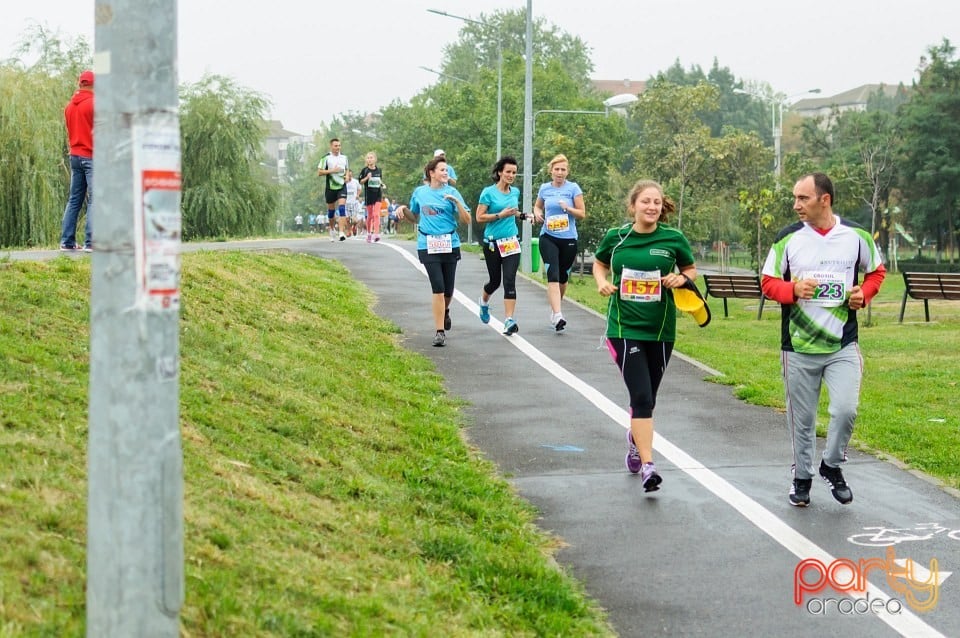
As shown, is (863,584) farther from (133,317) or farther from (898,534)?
(133,317)

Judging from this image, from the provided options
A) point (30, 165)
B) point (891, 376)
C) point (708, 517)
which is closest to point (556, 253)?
point (891, 376)

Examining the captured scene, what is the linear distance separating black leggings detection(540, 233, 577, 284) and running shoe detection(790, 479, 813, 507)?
7.62 meters

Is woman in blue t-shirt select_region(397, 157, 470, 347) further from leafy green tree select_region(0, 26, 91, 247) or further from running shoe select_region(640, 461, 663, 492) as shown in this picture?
leafy green tree select_region(0, 26, 91, 247)

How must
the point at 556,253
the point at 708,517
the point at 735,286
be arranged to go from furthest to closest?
the point at 735,286 → the point at 556,253 → the point at 708,517

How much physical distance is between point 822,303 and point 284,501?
332cm

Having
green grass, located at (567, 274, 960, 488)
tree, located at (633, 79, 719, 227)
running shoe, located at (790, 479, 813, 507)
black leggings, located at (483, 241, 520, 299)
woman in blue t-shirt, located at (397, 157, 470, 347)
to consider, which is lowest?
green grass, located at (567, 274, 960, 488)

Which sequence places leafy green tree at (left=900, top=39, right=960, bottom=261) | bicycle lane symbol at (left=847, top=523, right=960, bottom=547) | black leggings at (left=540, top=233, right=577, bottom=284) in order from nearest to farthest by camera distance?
bicycle lane symbol at (left=847, top=523, right=960, bottom=547) < black leggings at (left=540, top=233, right=577, bottom=284) < leafy green tree at (left=900, top=39, right=960, bottom=261)

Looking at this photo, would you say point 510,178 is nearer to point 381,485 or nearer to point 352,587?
point 381,485

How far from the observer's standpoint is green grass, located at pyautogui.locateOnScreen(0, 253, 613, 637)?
4652mm

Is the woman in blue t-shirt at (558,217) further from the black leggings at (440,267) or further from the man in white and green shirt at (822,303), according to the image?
the man in white and green shirt at (822,303)

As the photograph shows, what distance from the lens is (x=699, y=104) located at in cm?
5878

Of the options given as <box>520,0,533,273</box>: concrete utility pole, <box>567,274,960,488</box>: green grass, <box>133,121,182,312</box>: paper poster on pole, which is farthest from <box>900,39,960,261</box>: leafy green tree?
<box>133,121,182,312</box>: paper poster on pole

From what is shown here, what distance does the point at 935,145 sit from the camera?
7625 centimetres

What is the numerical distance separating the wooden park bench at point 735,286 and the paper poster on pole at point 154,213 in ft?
73.6
